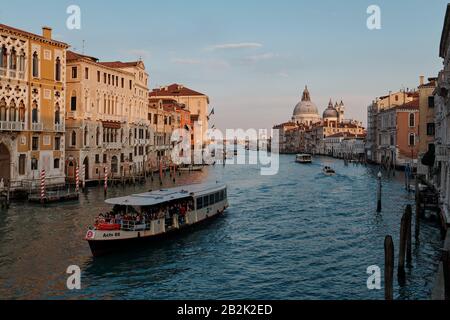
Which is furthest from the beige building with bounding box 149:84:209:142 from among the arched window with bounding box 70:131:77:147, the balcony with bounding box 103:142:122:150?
the arched window with bounding box 70:131:77:147

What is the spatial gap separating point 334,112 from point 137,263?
15461 cm

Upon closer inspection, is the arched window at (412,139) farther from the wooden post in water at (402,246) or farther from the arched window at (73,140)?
the wooden post in water at (402,246)

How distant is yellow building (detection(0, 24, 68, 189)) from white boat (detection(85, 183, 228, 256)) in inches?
464

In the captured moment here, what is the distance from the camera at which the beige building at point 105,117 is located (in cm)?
3653

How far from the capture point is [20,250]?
16.8m

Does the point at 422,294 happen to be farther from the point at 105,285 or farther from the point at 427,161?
the point at 427,161

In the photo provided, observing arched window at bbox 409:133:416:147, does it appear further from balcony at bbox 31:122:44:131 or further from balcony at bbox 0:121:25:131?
balcony at bbox 0:121:25:131

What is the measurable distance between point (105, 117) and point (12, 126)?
38.9ft

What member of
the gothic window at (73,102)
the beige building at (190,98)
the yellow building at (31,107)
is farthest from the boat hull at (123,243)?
the beige building at (190,98)

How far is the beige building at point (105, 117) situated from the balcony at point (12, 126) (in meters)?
7.29

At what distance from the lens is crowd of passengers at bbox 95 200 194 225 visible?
18016 mm

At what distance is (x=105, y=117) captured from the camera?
3997cm

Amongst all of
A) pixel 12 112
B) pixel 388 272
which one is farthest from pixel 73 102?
pixel 388 272

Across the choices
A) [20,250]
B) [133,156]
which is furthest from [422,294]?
[133,156]
